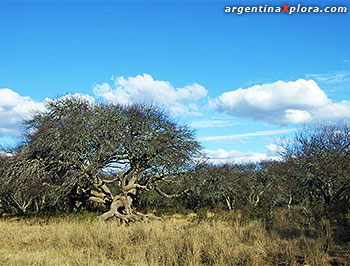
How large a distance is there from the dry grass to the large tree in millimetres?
5289

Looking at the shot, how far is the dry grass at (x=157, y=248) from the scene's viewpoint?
8.44m

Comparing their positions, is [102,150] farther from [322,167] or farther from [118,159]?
[322,167]

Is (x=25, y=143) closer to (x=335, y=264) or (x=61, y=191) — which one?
(x=61, y=191)

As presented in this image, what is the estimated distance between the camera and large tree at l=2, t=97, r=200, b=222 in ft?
56.0

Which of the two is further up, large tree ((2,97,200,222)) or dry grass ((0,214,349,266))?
large tree ((2,97,200,222))

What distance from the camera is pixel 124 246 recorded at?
9914mm

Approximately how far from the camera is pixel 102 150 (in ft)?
55.4

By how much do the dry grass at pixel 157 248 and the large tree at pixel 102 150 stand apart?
208 inches

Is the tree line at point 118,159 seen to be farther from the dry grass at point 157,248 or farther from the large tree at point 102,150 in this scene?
the dry grass at point 157,248

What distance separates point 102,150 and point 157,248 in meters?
8.42

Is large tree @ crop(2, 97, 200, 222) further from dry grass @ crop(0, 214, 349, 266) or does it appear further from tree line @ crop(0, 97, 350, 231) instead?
dry grass @ crop(0, 214, 349, 266)

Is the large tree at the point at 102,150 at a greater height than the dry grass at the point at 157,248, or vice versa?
the large tree at the point at 102,150

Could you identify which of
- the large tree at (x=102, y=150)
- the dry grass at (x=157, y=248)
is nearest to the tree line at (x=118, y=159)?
the large tree at (x=102, y=150)

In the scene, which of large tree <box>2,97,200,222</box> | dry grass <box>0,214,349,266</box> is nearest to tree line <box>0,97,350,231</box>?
large tree <box>2,97,200,222</box>
